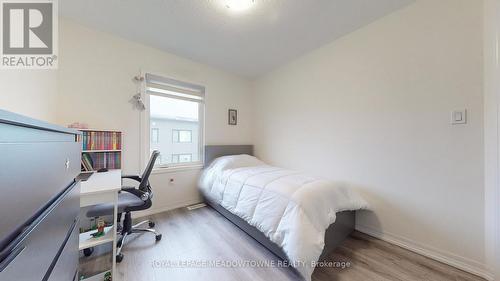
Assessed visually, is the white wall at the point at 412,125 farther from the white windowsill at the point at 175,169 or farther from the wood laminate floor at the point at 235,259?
the white windowsill at the point at 175,169

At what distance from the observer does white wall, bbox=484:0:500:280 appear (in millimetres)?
1309

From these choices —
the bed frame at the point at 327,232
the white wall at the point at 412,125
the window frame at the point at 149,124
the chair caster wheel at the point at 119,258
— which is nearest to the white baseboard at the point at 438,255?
the white wall at the point at 412,125

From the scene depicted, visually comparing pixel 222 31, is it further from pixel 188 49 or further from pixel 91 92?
pixel 91 92

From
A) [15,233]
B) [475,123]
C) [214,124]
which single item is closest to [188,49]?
[214,124]

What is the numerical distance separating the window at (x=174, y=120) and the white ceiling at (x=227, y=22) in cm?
59

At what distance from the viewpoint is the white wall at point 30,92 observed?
4.33 ft

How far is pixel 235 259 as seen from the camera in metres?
1.60

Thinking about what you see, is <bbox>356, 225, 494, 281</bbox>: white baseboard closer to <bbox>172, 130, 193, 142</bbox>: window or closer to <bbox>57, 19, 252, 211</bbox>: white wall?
<bbox>57, 19, 252, 211</bbox>: white wall

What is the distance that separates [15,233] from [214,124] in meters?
2.92

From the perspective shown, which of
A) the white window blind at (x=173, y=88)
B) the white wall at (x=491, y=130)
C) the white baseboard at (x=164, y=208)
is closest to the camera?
the white wall at (x=491, y=130)

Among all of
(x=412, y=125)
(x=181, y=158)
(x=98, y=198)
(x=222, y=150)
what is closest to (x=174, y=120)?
(x=181, y=158)

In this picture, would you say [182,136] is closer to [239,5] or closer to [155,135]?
[155,135]

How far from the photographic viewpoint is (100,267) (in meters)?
1.48

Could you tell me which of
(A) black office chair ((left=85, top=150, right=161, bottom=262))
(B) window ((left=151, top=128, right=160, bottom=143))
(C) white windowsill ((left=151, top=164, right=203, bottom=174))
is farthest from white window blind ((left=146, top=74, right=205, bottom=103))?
(A) black office chair ((left=85, top=150, right=161, bottom=262))
